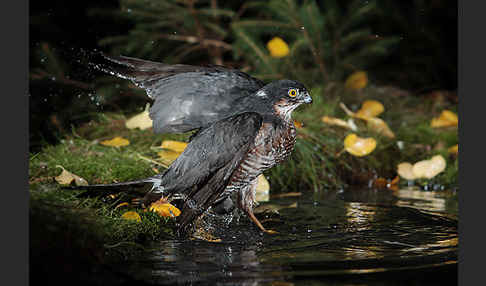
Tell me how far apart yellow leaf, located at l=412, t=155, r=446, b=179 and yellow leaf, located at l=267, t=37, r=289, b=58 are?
2.11 metres

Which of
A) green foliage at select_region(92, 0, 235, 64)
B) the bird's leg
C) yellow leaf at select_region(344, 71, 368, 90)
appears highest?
green foliage at select_region(92, 0, 235, 64)

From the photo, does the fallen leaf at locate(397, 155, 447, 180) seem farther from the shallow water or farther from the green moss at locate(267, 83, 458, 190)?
the shallow water

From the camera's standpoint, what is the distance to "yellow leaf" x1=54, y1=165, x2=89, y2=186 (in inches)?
174

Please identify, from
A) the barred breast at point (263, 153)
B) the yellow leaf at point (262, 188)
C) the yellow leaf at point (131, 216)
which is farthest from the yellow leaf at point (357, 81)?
the yellow leaf at point (131, 216)

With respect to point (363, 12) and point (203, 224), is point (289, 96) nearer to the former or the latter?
point (203, 224)

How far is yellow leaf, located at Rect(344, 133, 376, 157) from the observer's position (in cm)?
534

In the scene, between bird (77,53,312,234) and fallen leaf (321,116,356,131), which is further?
fallen leaf (321,116,356,131)

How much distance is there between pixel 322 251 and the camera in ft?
10.7

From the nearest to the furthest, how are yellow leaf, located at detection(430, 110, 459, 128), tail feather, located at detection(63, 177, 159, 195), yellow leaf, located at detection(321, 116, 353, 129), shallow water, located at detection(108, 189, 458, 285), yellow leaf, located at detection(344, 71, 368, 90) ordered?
shallow water, located at detection(108, 189, 458, 285) < tail feather, located at detection(63, 177, 159, 195) < yellow leaf, located at detection(321, 116, 353, 129) < yellow leaf, located at detection(430, 110, 459, 128) < yellow leaf, located at detection(344, 71, 368, 90)

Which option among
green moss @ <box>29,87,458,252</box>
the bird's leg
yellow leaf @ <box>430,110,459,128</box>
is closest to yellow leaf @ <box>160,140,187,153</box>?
green moss @ <box>29,87,458,252</box>

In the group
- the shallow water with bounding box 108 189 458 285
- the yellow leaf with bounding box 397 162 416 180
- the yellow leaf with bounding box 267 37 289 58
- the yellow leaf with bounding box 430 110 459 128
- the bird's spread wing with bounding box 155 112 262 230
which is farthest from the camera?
the yellow leaf with bounding box 267 37 289 58

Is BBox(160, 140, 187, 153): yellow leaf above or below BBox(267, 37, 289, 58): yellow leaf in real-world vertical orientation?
below

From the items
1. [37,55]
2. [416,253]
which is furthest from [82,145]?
[416,253]

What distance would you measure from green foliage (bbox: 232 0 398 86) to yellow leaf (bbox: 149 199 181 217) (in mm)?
2859
